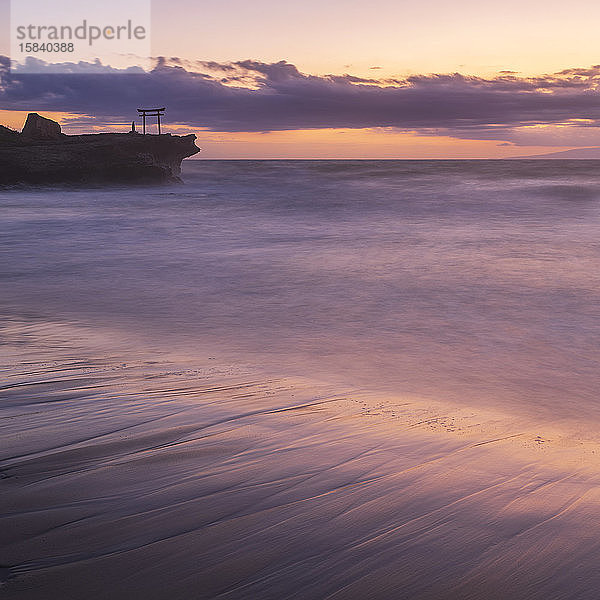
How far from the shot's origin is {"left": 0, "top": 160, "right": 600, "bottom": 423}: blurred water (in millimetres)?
4906

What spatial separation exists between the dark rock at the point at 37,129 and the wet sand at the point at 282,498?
43.5 meters

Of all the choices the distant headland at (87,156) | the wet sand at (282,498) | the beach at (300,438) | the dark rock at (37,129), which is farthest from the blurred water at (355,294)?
the dark rock at (37,129)

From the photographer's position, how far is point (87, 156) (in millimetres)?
37688

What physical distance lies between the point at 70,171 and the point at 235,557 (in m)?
38.6

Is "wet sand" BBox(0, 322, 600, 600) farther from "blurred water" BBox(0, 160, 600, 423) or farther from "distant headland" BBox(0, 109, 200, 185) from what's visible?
"distant headland" BBox(0, 109, 200, 185)

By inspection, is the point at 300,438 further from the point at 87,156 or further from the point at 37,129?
the point at 37,129

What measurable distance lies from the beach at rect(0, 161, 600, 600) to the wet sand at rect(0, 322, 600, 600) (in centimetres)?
1

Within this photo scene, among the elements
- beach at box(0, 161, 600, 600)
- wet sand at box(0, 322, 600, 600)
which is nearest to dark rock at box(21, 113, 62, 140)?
beach at box(0, 161, 600, 600)

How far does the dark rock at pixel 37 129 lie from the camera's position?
1661 inches

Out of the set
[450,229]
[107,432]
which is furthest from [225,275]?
[450,229]

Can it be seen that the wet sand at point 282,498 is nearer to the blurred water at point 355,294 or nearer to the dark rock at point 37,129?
the blurred water at point 355,294

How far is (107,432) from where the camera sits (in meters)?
2.98

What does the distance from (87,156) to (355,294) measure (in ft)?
111

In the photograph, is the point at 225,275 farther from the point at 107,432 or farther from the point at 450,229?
the point at 450,229
